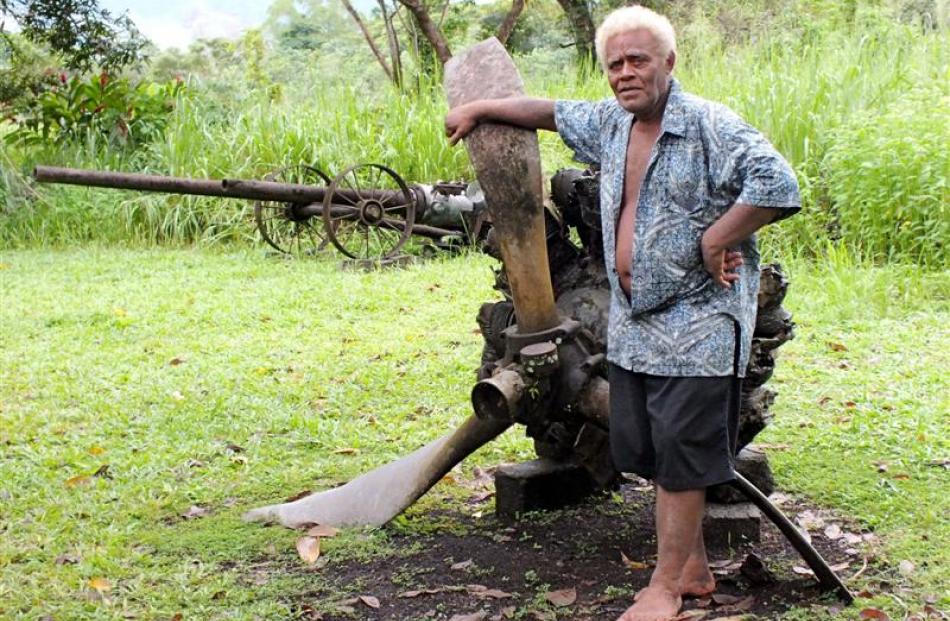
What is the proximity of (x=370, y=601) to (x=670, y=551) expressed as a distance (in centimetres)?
96

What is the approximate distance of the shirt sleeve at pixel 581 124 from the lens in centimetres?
345

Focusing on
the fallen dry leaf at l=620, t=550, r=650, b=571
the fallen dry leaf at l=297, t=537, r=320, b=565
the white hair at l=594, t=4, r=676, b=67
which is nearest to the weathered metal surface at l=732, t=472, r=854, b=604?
the fallen dry leaf at l=620, t=550, r=650, b=571

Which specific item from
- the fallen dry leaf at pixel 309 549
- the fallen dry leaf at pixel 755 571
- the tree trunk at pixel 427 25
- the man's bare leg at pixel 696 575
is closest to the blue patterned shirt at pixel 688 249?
the man's bare leg at pixel 696 575

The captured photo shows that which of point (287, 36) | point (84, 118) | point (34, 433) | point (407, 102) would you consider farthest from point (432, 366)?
point (287, 36)

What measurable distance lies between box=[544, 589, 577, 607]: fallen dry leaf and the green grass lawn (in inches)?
29.8

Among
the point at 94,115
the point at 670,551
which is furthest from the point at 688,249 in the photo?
the point at 94,115

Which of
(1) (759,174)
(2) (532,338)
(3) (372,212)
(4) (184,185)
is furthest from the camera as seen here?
(3) (372,212)

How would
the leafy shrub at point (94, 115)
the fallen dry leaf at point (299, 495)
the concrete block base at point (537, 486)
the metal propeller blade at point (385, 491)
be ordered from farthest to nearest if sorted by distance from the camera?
1. the leafy shrub at point (94, 115)
2. the fallen dry leaf at point (299, 495)
3. the concrete block base at point (537, 486)
4. the metal propeller blade at point (385, 491)

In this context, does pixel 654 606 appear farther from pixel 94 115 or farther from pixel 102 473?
pixel 94 115

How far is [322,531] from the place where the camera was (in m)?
4.24

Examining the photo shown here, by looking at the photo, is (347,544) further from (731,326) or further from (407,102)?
(407,102)

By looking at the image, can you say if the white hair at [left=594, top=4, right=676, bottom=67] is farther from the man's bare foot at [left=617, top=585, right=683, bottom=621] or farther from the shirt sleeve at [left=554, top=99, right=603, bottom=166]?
the man's bare foot at [left=617, top=585, right=683, bottom=621]

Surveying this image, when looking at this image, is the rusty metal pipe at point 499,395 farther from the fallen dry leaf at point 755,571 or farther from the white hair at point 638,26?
the white hair at point 638,26

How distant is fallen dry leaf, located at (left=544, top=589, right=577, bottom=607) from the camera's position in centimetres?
353
